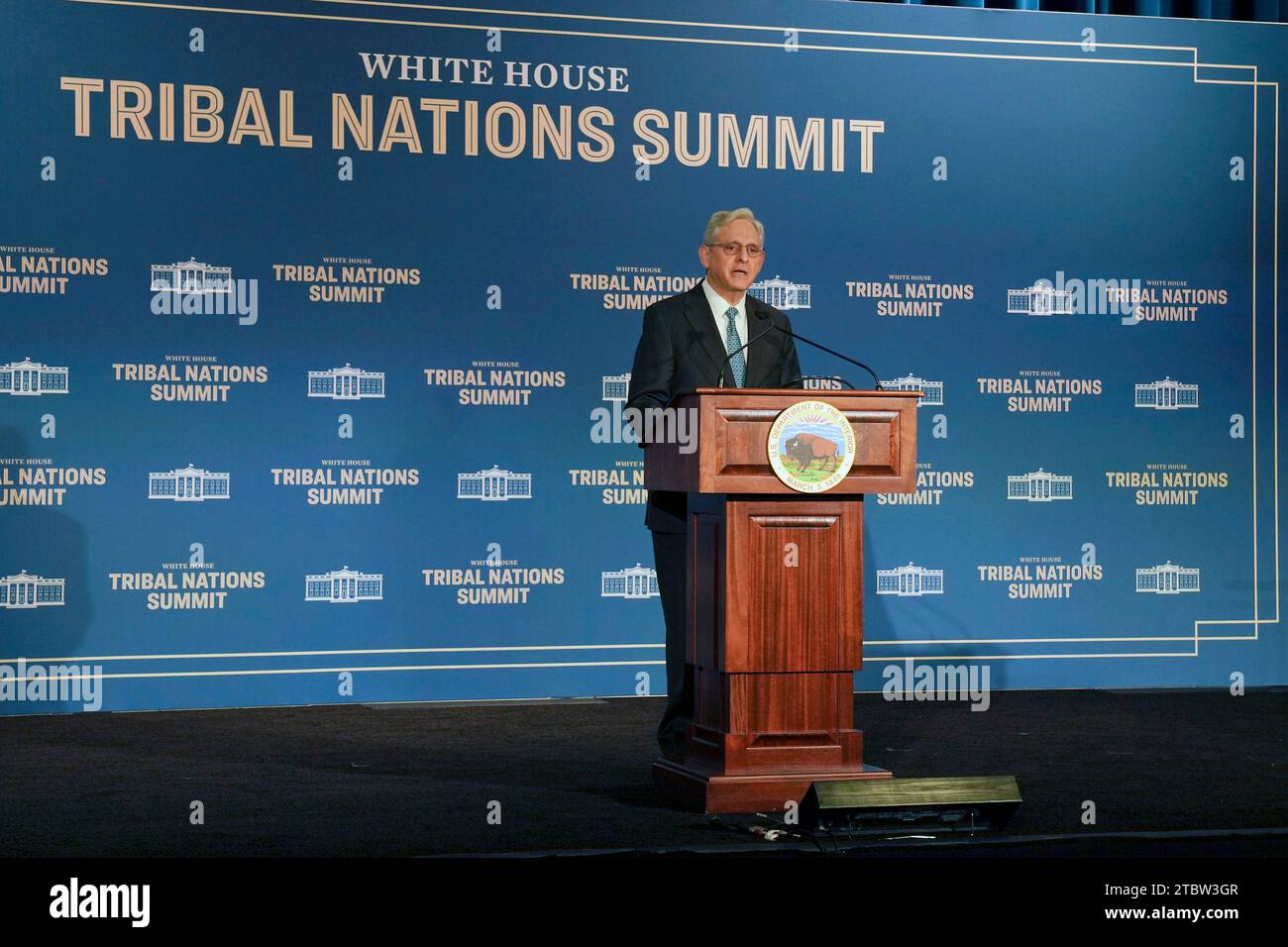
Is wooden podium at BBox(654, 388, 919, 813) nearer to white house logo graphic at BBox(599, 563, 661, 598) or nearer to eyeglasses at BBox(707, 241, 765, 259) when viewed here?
eyeglasses at BBox(707, 241, 765, 259)

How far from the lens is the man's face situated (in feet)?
16.3

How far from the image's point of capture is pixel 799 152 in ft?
24.3

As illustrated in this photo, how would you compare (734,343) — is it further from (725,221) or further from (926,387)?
(926,387)

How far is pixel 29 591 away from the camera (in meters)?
6.61

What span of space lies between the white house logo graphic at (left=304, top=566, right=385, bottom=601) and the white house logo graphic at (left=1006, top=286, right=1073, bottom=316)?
327 centimetres

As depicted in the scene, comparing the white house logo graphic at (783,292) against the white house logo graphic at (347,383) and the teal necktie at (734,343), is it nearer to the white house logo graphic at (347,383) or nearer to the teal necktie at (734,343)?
the white house logo graphic at (347,383)

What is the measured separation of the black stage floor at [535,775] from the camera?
4.15 meters

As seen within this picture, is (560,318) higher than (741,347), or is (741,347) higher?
(560,318)

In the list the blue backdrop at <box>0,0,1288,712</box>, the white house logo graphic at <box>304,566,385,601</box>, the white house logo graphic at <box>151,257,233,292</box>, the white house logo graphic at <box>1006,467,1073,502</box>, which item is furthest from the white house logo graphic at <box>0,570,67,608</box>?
the white house logo graphic at <box>1006,467,1073,502</box>

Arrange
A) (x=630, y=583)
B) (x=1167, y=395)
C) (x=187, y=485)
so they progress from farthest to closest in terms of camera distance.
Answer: (x=1167, y=395) → (x=630, y=583) → (x=187, y=485)

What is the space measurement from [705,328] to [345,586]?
257cm

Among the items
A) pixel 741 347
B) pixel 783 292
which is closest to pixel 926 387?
pixel 783 292

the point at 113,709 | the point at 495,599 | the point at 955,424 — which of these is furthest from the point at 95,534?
the point at 955,424
